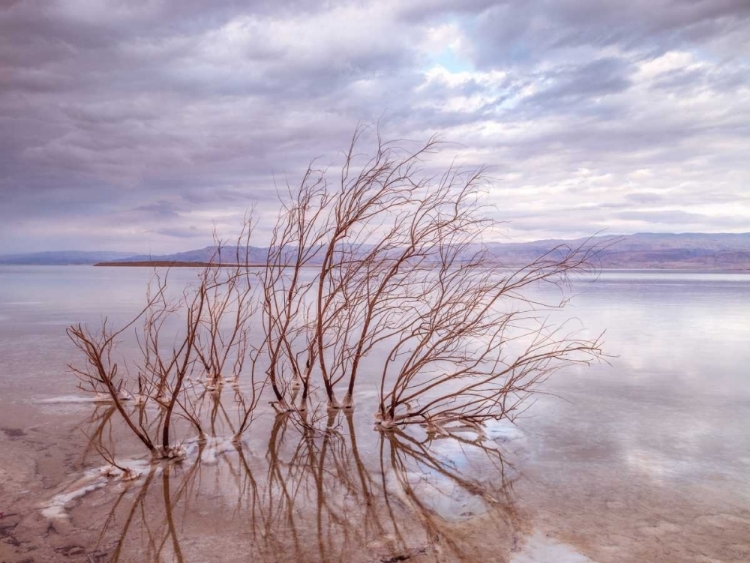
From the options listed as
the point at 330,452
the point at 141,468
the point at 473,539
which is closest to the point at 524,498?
the point at 473,539

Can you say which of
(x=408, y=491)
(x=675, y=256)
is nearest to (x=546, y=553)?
(x=408, y=491)

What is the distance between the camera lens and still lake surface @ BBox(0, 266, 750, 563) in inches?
148

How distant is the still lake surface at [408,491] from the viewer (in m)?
3.75

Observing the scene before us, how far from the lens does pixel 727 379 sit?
9.10m

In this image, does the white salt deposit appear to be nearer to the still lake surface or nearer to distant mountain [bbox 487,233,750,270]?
the still lake surface

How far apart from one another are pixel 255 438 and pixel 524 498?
2894mm

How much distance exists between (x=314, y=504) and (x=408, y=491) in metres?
0.79

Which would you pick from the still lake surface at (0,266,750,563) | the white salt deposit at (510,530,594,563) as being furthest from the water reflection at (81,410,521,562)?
the white salt deposit at (510,530,594,563)

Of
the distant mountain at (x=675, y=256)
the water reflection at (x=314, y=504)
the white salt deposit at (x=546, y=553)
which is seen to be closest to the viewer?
the white salt deposit at (x=546, y=553)

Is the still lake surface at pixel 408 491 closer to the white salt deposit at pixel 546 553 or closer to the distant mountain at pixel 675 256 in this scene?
the white salt deposit at pixel 546 553

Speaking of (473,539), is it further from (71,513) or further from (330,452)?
(71,513)

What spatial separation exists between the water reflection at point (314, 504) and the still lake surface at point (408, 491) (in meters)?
0.02

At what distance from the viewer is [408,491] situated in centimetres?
470

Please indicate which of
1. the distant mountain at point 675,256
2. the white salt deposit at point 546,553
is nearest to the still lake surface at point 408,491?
the white salt deposit at point 546,553
